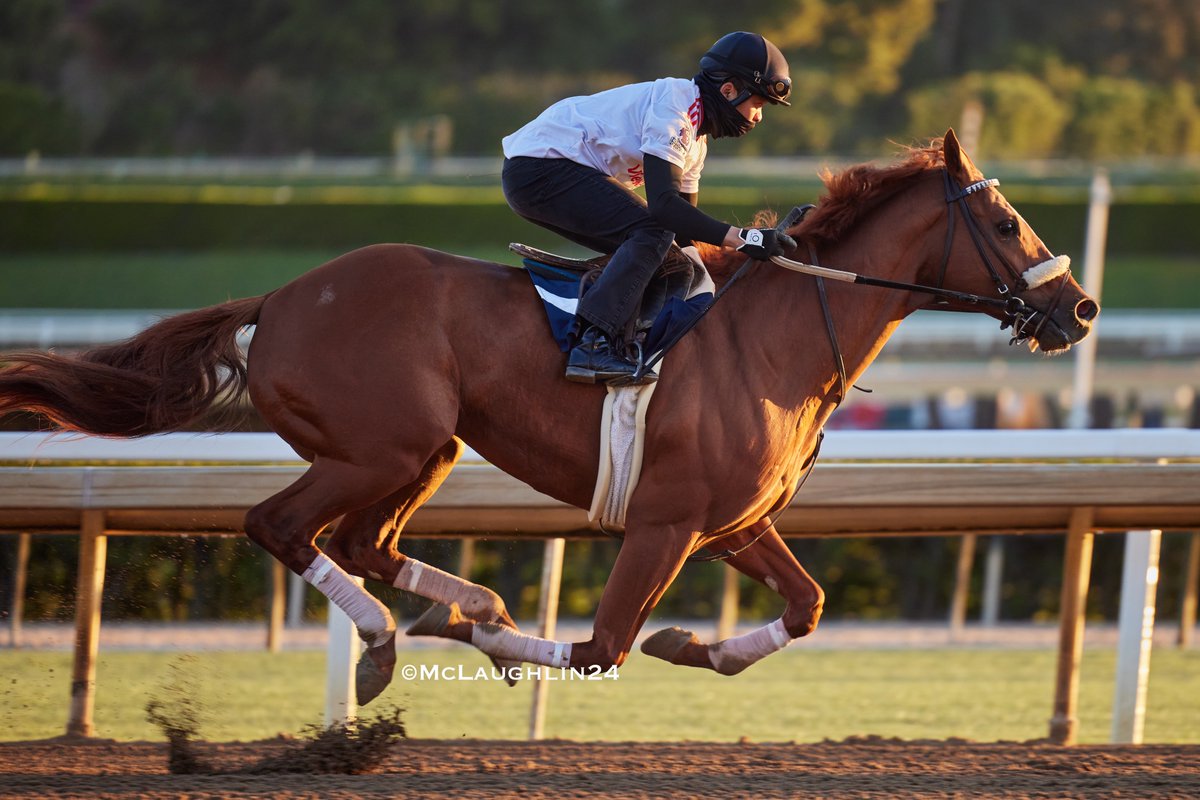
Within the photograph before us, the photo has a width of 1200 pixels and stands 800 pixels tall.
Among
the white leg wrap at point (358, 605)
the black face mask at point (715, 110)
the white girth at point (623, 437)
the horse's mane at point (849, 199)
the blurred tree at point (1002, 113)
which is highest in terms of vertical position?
the blurred tree at point (1002, 113)

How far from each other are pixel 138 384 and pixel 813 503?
2001mm

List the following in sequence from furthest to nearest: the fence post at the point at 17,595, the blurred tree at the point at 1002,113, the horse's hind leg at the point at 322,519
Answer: the blurred tree at the point at 1002,113, the fence post at the point at 17,595, the horse's hind leg at the point at 322,519

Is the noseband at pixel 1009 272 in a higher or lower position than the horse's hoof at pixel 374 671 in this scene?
higher

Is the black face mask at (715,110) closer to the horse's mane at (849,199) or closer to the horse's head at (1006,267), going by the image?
the horse's mane at (849,199)

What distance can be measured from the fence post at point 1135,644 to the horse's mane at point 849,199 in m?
1.46

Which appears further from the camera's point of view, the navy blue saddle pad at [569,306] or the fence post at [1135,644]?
the fence post at [1135,644]

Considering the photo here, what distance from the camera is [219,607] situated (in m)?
6.48

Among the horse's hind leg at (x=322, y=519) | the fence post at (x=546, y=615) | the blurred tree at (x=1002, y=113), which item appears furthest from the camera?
the blurred tree at (x=1002, y=113)

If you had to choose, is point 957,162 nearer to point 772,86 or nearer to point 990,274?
point 990,274

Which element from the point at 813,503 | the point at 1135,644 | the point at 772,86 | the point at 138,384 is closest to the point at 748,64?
the point at 772,86

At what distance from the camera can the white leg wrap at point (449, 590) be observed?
12.9ft

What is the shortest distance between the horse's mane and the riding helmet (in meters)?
0.31

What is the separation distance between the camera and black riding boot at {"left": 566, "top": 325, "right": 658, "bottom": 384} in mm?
3695

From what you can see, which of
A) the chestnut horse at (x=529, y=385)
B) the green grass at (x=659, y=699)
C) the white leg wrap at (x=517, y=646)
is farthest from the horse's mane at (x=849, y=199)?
the green grass at (x=659, y=699)
